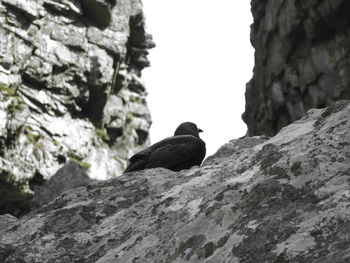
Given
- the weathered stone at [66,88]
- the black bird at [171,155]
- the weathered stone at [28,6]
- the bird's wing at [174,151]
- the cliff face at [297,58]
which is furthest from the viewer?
the weathered stone at [28,6]

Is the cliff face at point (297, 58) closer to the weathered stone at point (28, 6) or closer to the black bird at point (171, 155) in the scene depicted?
the weathered stone at point (28, 6)

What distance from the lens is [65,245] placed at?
465 cm

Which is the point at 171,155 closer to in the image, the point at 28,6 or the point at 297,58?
the point at 297,58

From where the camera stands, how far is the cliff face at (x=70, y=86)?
157 feet

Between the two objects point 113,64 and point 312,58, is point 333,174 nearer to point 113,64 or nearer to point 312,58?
point 312,58

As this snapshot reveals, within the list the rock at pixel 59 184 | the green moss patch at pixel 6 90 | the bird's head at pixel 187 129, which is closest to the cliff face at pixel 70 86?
the green moss patch at pixel 6 90

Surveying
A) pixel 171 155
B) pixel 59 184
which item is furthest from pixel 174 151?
pixel 59 184

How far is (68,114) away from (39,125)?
191 inches

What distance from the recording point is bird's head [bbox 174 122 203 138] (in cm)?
1184

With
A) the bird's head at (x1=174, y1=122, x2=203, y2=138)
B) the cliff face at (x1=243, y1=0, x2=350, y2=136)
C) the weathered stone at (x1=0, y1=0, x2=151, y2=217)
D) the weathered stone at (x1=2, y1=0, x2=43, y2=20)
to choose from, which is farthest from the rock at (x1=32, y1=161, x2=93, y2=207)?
the bird's head at (x1=174, y1=122, x2=203, y2=138)

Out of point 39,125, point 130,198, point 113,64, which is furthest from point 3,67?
point 130,198

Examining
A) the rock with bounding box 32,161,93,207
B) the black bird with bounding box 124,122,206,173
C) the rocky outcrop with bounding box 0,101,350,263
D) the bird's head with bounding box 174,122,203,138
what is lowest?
the rocky outcrop with bounding box 0,101,350,263

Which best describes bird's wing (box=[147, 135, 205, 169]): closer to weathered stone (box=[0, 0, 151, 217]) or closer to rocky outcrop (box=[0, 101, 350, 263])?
rocky outcrop (box=[0, 101, 350, 263])

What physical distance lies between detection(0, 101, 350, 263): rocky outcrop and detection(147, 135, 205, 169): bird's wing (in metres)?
2.42
